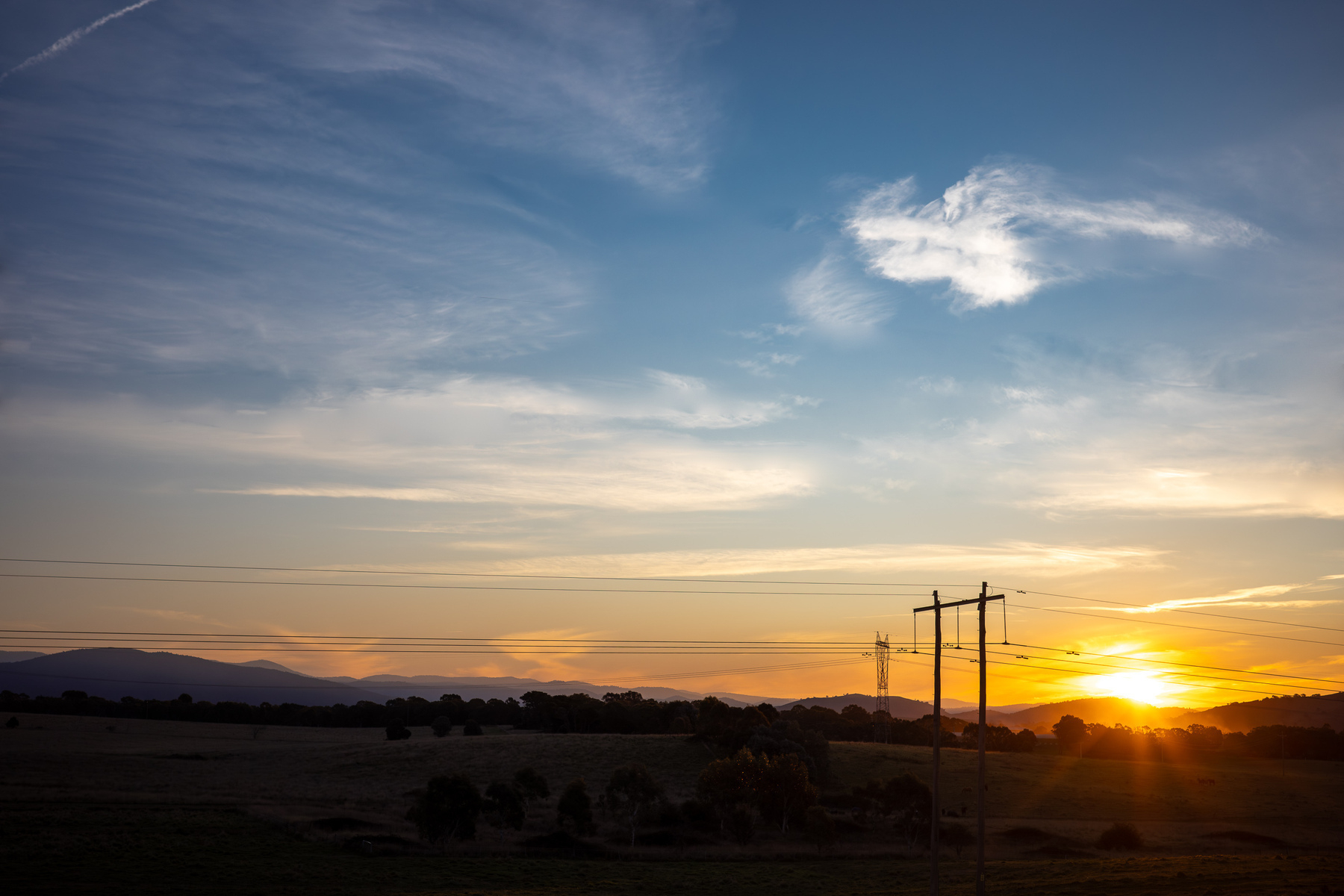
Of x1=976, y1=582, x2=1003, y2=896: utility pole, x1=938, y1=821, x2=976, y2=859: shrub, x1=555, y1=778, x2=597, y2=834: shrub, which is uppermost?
x1=976, y1=582, x2=1003, y2=896: utility pole

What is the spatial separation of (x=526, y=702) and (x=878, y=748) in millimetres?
65446

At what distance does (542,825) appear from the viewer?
242 feet

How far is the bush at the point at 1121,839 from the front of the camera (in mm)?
68206

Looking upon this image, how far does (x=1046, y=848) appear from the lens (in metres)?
66.6

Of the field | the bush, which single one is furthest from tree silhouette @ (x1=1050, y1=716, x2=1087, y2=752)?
the bush

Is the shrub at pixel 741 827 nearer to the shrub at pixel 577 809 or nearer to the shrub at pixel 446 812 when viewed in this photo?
the shrub at pixel 577 809

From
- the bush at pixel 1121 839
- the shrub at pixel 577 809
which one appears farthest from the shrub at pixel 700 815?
the bush at pixel 1121 839

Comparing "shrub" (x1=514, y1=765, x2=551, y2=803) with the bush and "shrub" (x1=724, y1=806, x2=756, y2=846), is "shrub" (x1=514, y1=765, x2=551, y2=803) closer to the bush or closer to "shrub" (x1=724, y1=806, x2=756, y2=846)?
"shrub" (x1=724, y1=806, x2=756, y2=846)

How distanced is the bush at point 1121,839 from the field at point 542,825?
3.83 feet

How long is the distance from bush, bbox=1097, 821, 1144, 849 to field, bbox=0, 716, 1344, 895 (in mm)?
1166

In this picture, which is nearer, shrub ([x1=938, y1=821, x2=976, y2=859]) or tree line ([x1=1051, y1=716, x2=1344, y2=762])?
shrub ([x1=938, y1=821, x2=976, y2=859])

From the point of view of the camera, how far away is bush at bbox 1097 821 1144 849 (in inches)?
2685

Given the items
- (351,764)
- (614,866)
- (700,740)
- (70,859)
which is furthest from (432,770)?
(70,859)

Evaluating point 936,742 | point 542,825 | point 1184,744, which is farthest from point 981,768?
point 1184,744
